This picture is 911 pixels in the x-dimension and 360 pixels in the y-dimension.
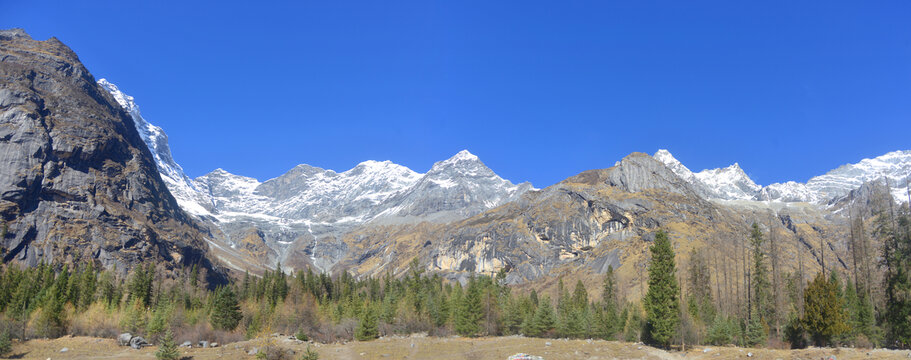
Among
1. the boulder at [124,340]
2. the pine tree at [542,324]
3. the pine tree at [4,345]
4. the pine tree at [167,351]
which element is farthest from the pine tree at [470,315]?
the pine tree at [4,345]

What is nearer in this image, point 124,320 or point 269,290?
point 124,320

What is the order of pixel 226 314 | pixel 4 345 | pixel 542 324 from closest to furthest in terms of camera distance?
pixel 4 345 → pixel 226 314 → pixel 542 324

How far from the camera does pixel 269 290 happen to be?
13012 cm

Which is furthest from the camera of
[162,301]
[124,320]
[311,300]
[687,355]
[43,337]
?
[311,300]

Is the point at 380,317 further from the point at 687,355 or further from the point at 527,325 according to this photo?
the point at 687,355

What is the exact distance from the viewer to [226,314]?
9119cm

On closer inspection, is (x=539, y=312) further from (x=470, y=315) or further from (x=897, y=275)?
(x=897, y=275)

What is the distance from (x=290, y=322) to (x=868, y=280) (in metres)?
85.5

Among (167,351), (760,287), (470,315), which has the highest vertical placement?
(760,287)

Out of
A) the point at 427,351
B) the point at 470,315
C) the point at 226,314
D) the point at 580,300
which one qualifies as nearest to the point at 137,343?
the point at 226,314

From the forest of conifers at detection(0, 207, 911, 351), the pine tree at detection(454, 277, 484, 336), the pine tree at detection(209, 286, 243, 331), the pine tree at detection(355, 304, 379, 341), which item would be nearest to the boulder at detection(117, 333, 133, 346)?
the forest of conifers at detection(0, 207, 911, 351)

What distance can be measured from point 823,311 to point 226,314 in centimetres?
7903

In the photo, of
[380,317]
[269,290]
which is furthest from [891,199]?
[269,290]

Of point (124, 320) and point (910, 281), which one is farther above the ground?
point (910, 281)
